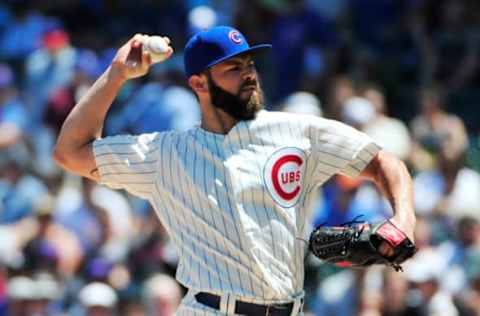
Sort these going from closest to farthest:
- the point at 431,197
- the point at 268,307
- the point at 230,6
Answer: the point at 268,307 → the point at 431,197 → the point at 230,6

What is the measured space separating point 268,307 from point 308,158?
2.05 ft

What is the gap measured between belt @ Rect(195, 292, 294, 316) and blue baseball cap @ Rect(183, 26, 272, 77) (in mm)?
929

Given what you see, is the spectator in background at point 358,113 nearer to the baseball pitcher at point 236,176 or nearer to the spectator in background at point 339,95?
the spectator in background at point 339,95

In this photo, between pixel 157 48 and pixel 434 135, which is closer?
pixel 157 48

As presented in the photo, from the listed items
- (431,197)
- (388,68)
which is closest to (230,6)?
(388,68)

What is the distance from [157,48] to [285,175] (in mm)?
738

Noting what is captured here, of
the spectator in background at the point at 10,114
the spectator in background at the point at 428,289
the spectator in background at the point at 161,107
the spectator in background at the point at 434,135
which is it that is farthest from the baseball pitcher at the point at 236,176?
the spectator in background at the point at 10,114

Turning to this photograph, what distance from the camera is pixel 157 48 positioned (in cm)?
509

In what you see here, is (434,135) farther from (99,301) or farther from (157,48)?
(157,48)

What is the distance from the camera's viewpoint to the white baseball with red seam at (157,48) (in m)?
5.09

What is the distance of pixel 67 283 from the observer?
31.1 feet

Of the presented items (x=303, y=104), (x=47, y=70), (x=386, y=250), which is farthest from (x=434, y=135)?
(x=386, y=250)

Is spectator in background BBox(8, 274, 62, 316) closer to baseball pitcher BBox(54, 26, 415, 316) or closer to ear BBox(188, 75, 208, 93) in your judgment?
baseball pitcher BBox(54, 26, 415, 316)

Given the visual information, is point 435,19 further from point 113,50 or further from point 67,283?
point 67,283
